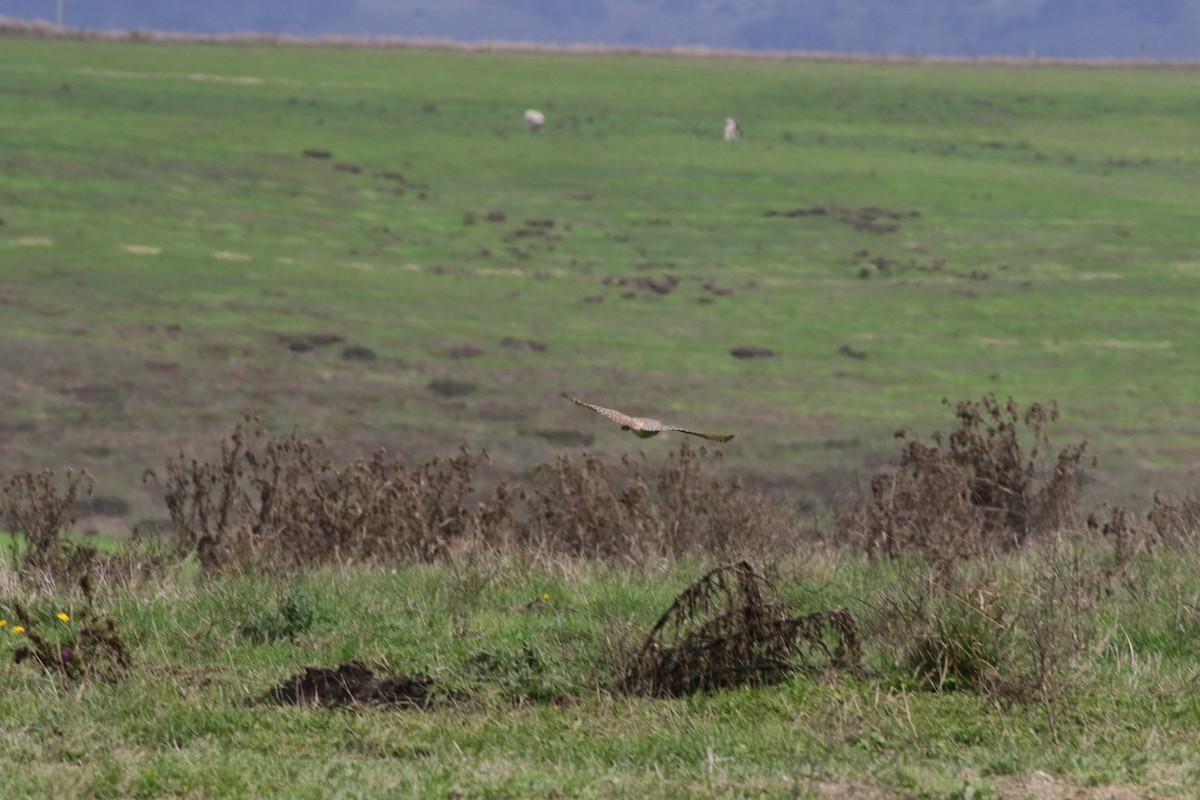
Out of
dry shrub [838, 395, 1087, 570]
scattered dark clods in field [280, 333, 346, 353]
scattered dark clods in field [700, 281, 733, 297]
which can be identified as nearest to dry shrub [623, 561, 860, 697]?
dry shrub [838, 395, 1087, 570]

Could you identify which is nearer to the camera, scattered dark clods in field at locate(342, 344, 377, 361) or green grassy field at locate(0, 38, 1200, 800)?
green grassy field at locate(0, 38, 1200, 800)

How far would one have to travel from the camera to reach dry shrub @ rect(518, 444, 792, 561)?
11.9 meters

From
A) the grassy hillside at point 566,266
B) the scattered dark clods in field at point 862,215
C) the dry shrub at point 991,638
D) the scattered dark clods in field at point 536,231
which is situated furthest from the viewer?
the scattered dark clods in field at point 862,215

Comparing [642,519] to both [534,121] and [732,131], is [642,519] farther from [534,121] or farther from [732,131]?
[732,131]

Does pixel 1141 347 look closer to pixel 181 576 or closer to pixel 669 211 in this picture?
pixel 669 211

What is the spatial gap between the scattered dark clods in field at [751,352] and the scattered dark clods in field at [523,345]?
11.8 ft

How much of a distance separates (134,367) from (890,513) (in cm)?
1748

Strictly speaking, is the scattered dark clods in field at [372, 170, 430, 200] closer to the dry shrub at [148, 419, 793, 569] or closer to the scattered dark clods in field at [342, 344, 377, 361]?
the scattered dark clods in field at [342, 344, 377, 361]

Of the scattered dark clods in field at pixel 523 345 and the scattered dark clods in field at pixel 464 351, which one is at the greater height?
the scattered dark clods in field at pixel 523 345

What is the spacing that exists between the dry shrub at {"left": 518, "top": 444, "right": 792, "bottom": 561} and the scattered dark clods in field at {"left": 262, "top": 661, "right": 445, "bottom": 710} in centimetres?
414

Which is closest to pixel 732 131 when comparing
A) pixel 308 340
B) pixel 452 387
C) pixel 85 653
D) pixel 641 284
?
pixel 641 284

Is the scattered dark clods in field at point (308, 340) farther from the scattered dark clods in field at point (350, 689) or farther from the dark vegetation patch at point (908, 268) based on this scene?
the scattered dark clods in field at point (350, 689)

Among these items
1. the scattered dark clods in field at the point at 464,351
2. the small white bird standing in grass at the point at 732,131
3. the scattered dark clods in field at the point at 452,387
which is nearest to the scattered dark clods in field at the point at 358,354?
the scattered dark clods in field at the point at 464,351

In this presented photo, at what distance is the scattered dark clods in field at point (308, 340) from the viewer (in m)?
28.0
